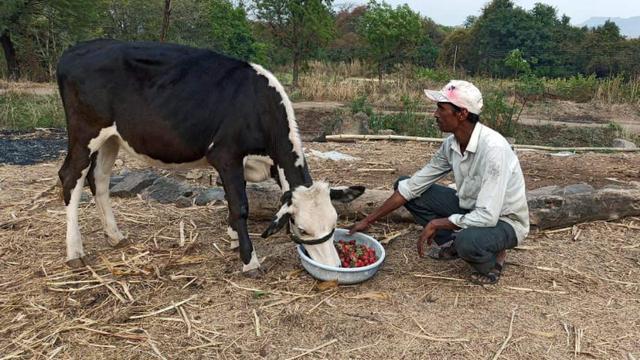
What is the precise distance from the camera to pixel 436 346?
3.05 metres

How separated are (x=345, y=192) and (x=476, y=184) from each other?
3.16ft

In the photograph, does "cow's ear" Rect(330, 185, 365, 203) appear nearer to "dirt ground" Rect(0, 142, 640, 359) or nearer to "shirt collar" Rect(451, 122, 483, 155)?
"dirt ground" Rect(0, 142, 640, 359)

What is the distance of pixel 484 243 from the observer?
3535mm

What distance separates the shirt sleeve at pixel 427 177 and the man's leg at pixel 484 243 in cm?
59

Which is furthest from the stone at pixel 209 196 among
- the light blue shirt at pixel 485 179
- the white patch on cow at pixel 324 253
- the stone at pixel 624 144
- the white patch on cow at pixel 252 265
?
the stone at pixel 624 144

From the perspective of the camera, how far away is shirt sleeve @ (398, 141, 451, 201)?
3.96 metres

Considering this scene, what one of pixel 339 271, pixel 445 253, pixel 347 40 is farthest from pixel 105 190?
→ pixel 347 40

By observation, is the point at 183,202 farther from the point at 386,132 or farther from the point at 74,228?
the point at 386,132

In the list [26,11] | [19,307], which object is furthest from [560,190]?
[26,11]

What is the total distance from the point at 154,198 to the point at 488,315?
12.0 ft

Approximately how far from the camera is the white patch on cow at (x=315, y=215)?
3.48m

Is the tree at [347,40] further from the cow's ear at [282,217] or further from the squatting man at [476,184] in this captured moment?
the cow's ear at [282,217]

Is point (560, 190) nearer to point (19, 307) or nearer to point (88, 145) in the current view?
point (88, 145)

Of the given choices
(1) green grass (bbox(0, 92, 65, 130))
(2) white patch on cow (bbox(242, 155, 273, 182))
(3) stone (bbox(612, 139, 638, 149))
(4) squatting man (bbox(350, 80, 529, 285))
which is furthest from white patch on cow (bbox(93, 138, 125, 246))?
(3) stone (bbox(612, 139, 638, 149))
